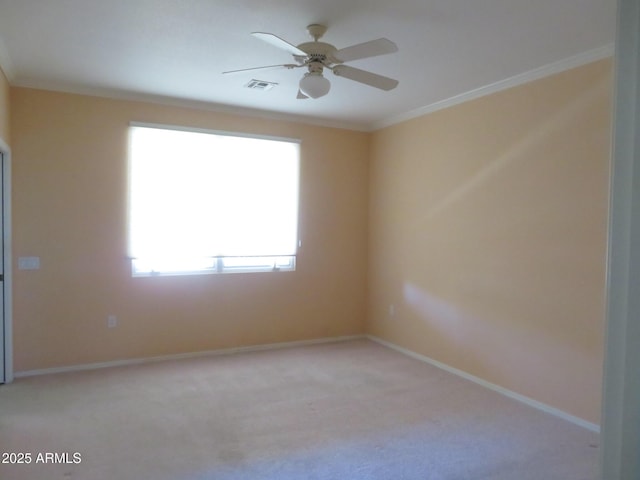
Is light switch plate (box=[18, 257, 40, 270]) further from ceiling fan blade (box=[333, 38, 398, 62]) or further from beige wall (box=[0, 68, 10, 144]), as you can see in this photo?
ceiling fan blade (box=[333, 38, 398, 62])

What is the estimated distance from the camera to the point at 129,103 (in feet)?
14.6

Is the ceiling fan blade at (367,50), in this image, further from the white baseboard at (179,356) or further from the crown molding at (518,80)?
the white baseboard at (179,356)

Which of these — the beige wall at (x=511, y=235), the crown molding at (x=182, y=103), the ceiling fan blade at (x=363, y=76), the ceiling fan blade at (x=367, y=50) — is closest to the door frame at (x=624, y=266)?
the ceiling fan blade at (x=367, y=50)

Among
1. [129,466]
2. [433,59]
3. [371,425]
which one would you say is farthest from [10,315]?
[433,59]

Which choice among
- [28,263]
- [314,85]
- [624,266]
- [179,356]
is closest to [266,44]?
[314,85]

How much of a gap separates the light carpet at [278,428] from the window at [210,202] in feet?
3.86

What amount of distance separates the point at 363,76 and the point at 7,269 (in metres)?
3.45

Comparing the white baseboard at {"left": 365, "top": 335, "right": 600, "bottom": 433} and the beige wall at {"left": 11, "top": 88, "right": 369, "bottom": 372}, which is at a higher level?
the beige wall at {"left": 11, "top": 88, "right": 369, "bottom": 372}

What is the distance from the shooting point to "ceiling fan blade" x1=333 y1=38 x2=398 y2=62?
2439 millimetres

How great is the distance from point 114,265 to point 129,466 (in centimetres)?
232

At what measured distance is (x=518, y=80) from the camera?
3715 mm

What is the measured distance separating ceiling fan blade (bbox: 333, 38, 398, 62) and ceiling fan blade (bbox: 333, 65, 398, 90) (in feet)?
0.36

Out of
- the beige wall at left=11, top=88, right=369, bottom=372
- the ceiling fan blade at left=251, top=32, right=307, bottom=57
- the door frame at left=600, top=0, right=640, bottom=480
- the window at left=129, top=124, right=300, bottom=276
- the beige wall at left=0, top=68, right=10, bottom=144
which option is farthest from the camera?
the window at left=129, top=124, right=300, bottom=276

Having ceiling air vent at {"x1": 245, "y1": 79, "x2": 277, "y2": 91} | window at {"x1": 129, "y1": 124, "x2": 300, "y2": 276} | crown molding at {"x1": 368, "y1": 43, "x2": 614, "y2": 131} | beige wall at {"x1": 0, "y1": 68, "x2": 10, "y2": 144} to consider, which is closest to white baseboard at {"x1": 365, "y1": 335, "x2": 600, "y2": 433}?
window at {"x1": 129, "y1": 124, "x2": 300, "y2": 276}
